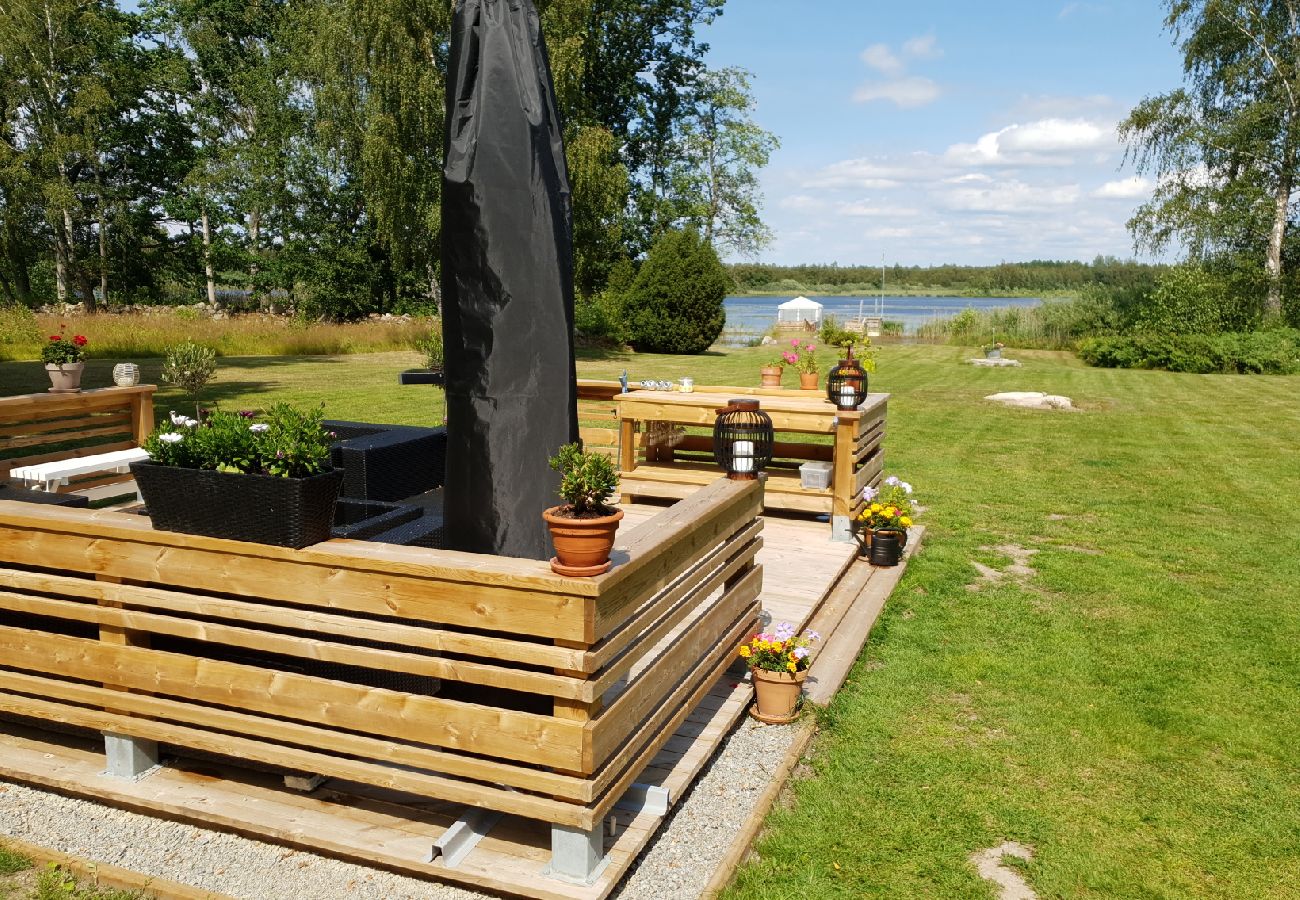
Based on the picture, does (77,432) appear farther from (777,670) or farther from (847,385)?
(777,670)

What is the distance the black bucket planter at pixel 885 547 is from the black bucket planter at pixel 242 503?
479cm

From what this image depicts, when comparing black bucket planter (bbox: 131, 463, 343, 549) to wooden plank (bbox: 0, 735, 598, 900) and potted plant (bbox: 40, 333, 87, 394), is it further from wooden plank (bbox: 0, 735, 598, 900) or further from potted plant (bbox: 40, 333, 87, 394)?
potted plant (bbox: 40, 333, 87, 394)

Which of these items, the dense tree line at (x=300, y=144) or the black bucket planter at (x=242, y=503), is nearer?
the black bucket planter at (x=242, y=503)

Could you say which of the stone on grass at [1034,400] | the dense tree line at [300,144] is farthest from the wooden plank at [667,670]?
the dense tree line at [300,144]

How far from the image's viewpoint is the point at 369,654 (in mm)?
2982

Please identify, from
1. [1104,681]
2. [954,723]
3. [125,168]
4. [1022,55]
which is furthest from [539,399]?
[125,168]

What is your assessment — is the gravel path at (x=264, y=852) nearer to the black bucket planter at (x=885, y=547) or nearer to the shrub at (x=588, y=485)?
the shrub at (x=588, y=485)

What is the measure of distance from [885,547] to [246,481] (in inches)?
202

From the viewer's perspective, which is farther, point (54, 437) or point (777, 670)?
point (54, 437)

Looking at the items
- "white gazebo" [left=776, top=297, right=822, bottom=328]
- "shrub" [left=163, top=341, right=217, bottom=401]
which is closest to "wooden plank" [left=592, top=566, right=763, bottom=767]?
"shrub" [left=163, top=341, right=217, bottom=401]

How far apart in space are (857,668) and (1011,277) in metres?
93.9

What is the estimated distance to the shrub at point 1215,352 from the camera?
21.8m

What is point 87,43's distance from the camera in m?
27.2

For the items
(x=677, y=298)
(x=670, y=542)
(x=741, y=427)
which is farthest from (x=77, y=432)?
(x=677, y=298)
